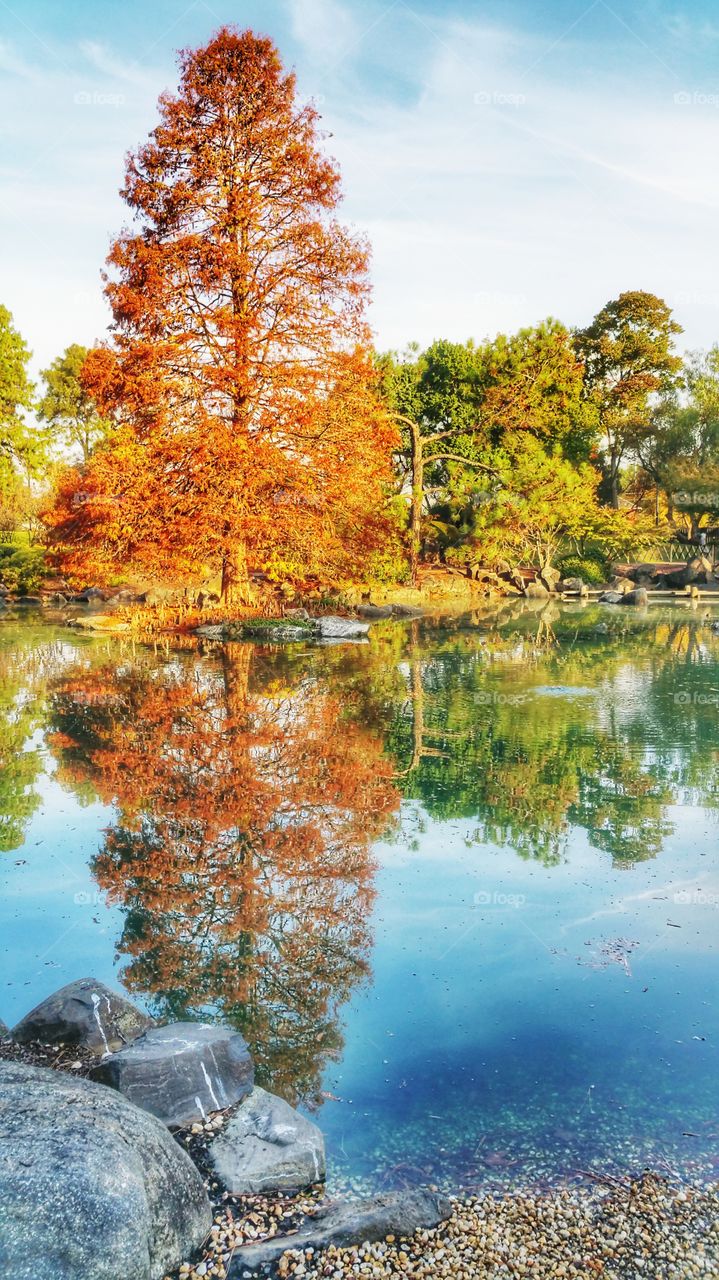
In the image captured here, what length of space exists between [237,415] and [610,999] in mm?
14909

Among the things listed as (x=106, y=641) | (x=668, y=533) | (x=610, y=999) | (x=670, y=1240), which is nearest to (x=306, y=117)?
(x=106, y=641)

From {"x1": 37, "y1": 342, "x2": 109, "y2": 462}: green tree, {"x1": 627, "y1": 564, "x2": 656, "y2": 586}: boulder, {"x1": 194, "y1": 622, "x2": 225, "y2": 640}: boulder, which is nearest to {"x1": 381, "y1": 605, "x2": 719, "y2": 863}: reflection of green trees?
{"x1": 194, "y1": 622, "x2": 225, "y2": 640}: boulder

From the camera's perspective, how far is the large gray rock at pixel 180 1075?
313cm

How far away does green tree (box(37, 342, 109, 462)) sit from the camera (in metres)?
41.2

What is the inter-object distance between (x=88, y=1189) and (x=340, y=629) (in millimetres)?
16477

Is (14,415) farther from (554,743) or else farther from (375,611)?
(554,743)

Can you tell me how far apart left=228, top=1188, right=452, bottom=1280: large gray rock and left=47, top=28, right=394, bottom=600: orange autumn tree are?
14.6 meters

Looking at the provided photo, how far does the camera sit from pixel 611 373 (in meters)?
36.7

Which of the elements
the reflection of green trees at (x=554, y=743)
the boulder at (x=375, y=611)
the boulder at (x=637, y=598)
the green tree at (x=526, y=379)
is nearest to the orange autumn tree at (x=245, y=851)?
the reflection of green trees at (x=554, y=743)

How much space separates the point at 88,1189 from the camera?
233 cm

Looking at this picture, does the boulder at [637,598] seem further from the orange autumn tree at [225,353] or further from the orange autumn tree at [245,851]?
the orange autumn tree at [245,851]

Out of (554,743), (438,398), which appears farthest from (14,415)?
(554,743)

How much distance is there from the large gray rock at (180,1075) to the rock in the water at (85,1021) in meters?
0.30

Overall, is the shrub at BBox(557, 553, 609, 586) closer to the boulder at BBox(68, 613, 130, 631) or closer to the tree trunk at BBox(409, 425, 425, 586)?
the tree trunk at BBox(409, 425, 425, 586)
